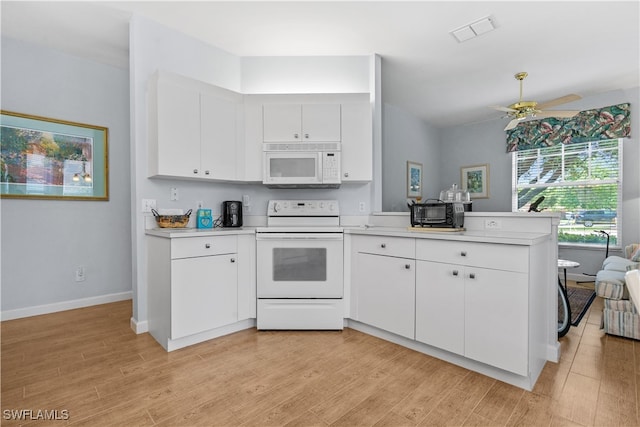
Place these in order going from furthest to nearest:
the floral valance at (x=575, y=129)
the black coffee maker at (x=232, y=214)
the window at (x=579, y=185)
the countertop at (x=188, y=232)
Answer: the window at (x=579, y=185), the floral valance at (x=575, y=129), the black coffee maker at (x=232, y=214), the countertop at (x=188, y=232)

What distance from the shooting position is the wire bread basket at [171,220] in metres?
2.63

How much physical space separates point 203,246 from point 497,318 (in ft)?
6.91

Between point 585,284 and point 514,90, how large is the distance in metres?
2.98

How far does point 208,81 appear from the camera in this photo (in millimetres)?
3119

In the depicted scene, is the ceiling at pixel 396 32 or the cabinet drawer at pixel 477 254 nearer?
the cabinet drawer at pixel 477 254

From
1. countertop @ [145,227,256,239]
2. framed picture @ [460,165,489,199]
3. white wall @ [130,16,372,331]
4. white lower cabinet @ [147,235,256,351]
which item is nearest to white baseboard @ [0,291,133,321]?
white wall @ [130,16,372,331]

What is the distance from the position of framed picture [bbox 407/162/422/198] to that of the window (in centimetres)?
171

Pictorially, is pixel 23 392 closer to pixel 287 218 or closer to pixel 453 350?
pixel 287 218

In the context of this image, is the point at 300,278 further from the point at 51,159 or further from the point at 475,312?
the point at 51,159

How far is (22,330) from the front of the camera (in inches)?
104

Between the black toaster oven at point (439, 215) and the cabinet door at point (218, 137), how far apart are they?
1.75 metres

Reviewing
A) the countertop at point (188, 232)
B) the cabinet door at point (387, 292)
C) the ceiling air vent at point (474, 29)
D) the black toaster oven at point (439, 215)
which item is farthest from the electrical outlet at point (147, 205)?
the ceiling air vent at point (474, 29)

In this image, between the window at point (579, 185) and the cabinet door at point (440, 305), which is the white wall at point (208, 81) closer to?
the cabinet door at point (440, 305)

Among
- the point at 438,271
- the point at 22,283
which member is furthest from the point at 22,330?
the point at 438,271
